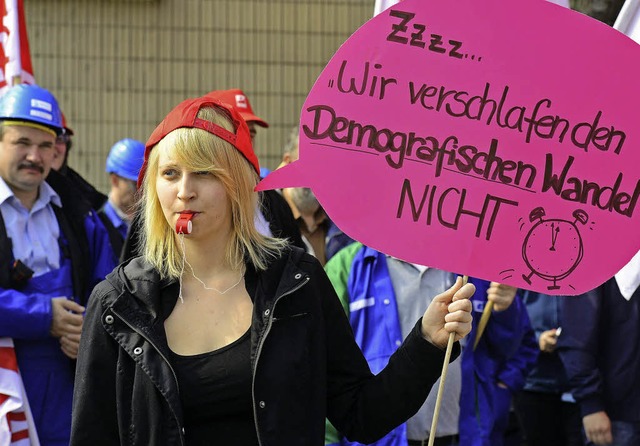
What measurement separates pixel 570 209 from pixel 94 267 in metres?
2.72

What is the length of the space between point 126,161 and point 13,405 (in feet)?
9.18

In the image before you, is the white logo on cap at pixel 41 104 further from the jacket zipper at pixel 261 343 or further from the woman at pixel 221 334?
the jacket zipper at pixel 261 343

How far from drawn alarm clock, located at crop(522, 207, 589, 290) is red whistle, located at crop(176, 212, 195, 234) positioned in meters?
0.90

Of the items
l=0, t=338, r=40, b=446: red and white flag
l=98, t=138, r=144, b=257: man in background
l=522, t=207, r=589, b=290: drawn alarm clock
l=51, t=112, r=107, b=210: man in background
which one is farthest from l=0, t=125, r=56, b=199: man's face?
l=522, t=207, r=589, b=290: drawn alarm clock

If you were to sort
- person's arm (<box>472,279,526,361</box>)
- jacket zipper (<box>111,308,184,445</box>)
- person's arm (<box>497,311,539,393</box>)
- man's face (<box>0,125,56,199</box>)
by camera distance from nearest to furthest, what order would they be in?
jacket zipper (<box>111,308,184,445</box>) → person's arm (<box>472,279,526,361</box>) → man's face (<box>0,125,56,199</box>) → person's arm (<box>497,311,539,393</box>)

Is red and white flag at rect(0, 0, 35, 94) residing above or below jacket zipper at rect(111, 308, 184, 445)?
above

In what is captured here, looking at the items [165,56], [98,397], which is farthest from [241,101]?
[98,397]

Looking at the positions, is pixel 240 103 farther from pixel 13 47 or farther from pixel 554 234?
pixel 554 234

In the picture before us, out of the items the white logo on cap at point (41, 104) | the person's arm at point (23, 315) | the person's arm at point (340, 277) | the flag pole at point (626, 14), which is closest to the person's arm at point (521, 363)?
the person's arm at point (340, 277)

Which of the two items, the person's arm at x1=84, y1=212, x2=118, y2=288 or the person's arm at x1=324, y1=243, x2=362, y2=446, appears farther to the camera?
the person's arm at x1=84, y1=212, x2=118, y2=288

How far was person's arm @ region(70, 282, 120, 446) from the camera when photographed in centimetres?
300

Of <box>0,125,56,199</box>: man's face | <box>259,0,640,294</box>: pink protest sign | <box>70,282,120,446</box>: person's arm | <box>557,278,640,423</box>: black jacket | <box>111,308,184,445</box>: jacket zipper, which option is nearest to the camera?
<box>111,308,184,445</box>: jacket zipper

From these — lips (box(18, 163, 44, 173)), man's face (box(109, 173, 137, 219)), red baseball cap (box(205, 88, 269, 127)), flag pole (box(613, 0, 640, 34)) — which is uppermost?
flag pole (box(613, 0, 640, 34))

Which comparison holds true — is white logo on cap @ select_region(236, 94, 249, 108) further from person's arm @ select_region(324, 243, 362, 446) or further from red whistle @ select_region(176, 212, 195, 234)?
red whistle @ select_region(176, 212, 195, 234)
